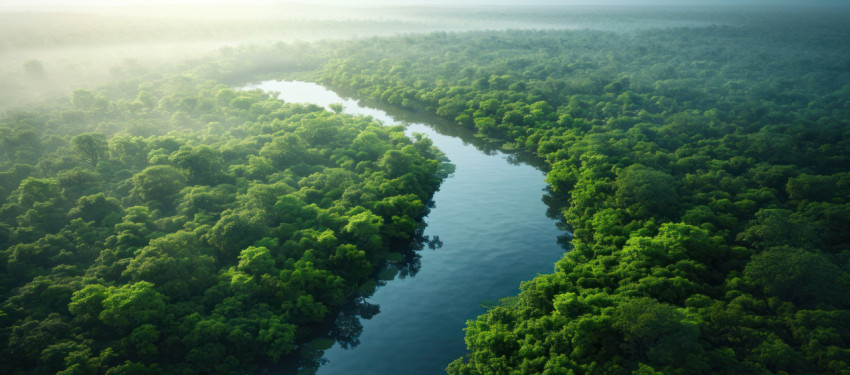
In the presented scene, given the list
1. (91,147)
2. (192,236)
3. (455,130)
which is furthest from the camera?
(455,130)

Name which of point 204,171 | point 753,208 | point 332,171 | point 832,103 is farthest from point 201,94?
point 832,103

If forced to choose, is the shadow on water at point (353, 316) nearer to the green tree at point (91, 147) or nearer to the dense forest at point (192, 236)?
the dense forest at point (192, 236)

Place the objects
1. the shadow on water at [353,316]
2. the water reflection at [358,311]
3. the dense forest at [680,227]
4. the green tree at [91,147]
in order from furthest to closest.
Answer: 1. the green tree at [91,147]
2. the water reflection at [358,311]
3. the shadow on water at [353,316]
4. the dense forest at [680,227]

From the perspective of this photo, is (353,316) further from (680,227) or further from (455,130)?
(455,130)

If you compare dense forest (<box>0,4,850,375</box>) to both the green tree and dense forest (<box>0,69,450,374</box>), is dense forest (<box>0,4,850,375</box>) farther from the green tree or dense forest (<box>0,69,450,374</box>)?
the green tree

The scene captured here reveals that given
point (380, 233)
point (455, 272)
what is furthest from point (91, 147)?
point (455, 272)

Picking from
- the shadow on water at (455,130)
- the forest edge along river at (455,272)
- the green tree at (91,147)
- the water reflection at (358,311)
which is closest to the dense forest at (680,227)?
the shadow on water at (455,130)
